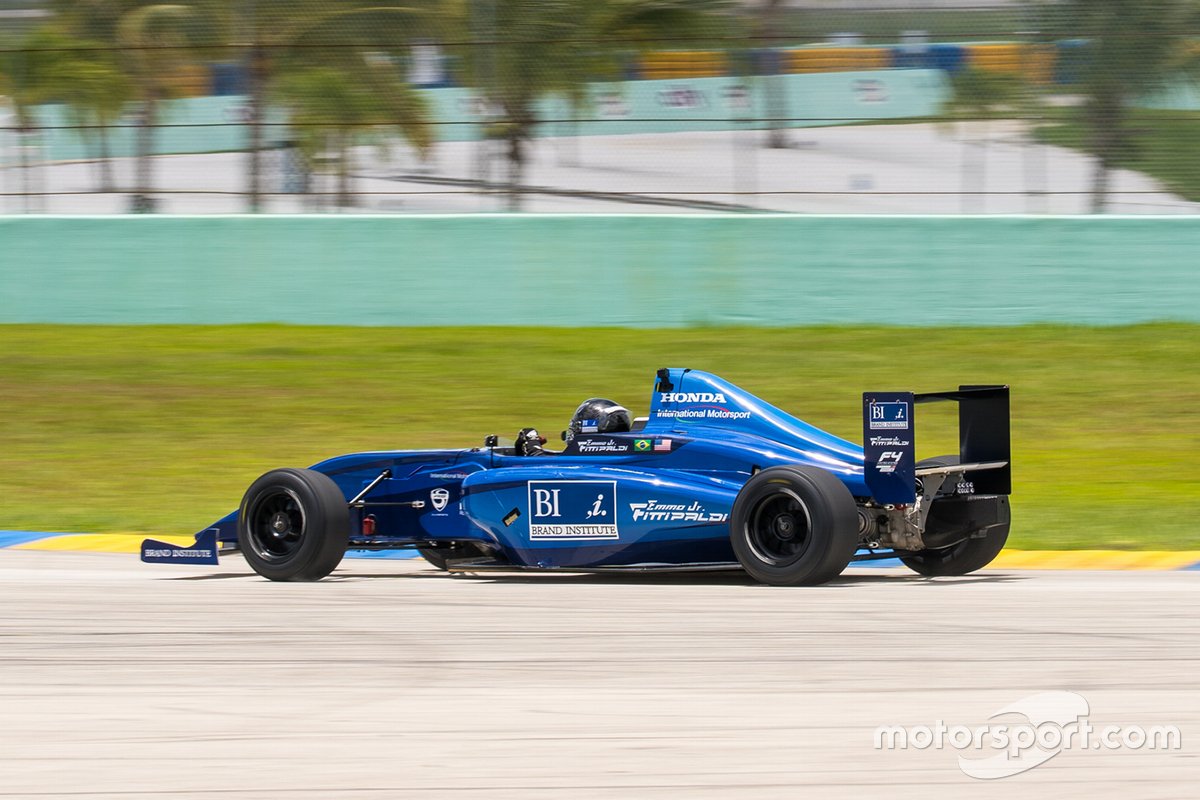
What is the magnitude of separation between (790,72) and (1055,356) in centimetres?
393

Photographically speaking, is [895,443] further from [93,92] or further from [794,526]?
[93,92]

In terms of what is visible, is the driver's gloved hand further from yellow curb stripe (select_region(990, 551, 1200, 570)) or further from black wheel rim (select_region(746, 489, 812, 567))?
yellow curb stripe (select_region(990, 551, 1200, 570))

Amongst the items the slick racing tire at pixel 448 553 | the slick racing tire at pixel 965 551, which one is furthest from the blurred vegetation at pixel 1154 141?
the slick racing tire at pixel 448 553

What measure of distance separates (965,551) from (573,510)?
1.97 m

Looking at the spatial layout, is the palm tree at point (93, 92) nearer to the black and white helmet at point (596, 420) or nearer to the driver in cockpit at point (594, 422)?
the driver in cockpit at point (594, 422)

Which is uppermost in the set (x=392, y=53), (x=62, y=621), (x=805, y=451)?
(x=392, y=53)

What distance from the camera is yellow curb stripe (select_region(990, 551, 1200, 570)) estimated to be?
9.25 m

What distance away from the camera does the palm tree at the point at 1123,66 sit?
17234mm

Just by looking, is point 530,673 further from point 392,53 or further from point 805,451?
point 392,53

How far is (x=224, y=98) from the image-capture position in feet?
62.1

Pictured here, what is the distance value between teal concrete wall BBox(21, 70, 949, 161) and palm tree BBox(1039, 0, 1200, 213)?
144 centimetres

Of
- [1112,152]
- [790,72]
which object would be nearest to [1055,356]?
[1112,152]

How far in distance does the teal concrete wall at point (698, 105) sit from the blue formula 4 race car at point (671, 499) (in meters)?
9.12

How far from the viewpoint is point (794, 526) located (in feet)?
26.7
